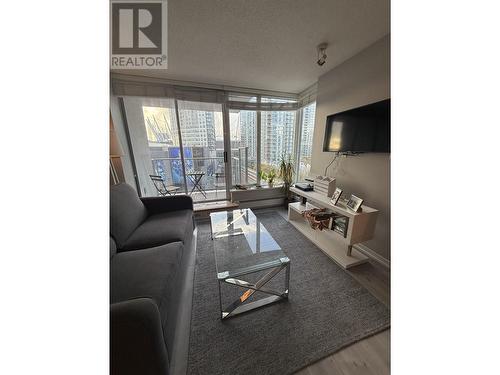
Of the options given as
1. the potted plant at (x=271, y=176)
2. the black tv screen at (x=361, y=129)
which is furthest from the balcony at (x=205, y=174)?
the black tv screen at (x=361, y=129)

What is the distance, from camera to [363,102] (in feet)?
6.07

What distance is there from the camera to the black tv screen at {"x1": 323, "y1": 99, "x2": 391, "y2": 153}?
1604 millimetres

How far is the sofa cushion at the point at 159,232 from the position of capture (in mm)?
1415

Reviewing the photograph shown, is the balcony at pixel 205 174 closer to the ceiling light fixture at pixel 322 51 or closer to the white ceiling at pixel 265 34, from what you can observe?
the white ceiling at pixel 265 34

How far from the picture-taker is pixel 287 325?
116cm

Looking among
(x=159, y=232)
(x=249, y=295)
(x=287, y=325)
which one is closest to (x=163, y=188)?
(x=159, y=232)

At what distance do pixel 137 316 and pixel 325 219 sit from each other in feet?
6.75

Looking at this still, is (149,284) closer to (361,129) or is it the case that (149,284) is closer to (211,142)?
(361,129)

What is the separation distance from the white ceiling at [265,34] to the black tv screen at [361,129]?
26.6 inches

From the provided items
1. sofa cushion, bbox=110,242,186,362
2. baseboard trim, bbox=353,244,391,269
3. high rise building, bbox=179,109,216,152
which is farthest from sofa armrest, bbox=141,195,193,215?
baseboard trim, bbox=353,244,391,269

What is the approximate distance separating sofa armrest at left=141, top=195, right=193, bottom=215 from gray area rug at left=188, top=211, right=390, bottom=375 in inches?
32.2
